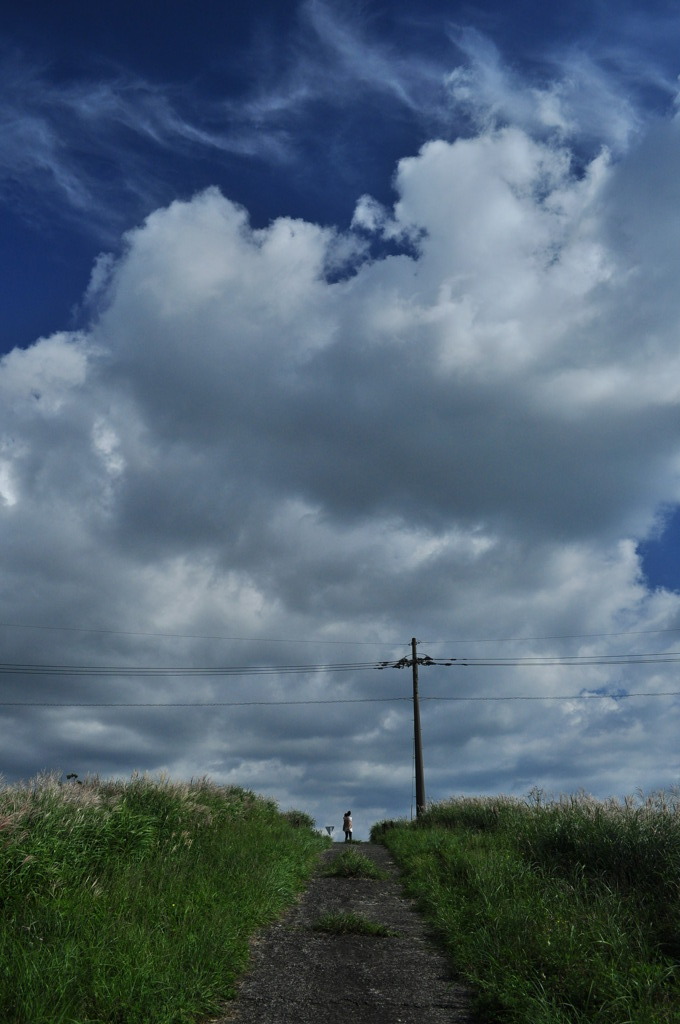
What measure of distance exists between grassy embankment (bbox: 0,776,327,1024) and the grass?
0.87 m

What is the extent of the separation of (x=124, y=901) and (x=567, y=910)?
5.28m

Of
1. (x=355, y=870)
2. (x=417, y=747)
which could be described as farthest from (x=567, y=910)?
(x=417, y=747)

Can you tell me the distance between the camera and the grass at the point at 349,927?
10070 millimetres

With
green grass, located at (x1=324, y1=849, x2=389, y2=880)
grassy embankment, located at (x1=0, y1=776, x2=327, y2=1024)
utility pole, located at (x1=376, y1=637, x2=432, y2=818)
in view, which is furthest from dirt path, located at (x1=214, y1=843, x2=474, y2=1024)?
utility pole, located at (x1=376, y1=637, x2=432, y2=818)

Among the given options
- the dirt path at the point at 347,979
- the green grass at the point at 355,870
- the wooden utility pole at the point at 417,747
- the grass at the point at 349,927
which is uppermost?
the wooden utility pole at the point at 417,747

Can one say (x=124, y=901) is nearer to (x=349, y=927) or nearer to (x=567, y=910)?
(x=349, y=927)

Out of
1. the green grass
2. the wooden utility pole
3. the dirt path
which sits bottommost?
the dirt path

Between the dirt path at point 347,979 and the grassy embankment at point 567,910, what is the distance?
37 centimetres

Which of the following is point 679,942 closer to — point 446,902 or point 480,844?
point 446,902

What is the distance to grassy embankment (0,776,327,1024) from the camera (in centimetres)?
621

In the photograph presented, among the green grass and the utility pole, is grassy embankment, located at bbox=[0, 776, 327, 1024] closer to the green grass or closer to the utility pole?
the green grass

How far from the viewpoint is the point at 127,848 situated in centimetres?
1194

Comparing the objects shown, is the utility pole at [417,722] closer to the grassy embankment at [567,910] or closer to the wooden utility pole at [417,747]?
the wooden utility pole at [417,747]

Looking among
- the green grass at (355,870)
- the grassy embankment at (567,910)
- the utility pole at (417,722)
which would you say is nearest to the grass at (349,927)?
the grassy embankment at (567,910)
